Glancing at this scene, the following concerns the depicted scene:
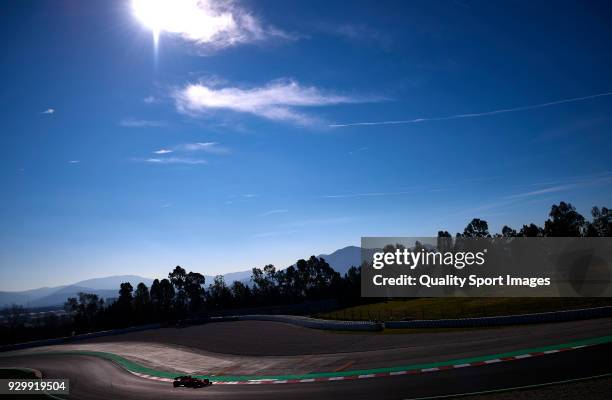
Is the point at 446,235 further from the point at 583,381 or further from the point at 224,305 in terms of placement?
the point at 583,381

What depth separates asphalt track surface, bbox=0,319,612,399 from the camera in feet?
68.8

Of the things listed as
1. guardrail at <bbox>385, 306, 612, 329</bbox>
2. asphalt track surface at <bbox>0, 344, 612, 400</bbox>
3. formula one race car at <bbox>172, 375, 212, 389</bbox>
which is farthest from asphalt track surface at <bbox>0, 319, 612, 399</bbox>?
guardrail at <bbox>385, 306, 612, 329</bbox>

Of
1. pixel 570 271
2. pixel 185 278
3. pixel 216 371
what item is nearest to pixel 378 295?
pixel 570 271

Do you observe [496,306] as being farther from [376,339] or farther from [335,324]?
[376,339]

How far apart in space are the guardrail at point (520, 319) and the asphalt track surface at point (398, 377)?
244 cm

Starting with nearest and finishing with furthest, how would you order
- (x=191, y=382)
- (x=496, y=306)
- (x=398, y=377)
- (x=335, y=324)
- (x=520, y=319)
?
(x=398, y=377), (x=191, y=382), (x=520, y=319), (x=335, y=324), (x=496, y=306)

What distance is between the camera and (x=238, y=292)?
481 feet

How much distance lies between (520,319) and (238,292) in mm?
120606

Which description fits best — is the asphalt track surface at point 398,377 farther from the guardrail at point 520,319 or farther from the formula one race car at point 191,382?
the guardrail at point 520,319

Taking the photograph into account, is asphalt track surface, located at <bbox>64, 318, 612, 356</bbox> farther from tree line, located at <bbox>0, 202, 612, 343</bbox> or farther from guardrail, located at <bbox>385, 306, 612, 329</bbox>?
tree line, located at <bbox>0, 202, 612, 343</bbox>

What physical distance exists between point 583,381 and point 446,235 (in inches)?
5273

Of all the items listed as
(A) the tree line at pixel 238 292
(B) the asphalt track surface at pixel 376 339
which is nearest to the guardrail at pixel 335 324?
(B) the asphalt track surface at pixel 376 339

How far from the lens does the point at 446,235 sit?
481ft

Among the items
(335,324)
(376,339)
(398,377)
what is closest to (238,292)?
(335,324)
